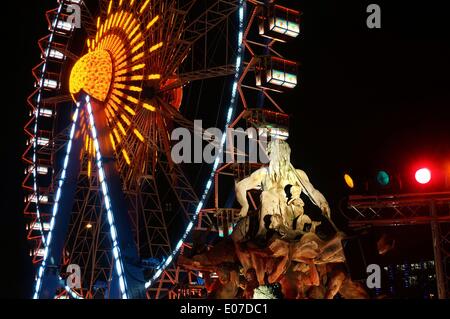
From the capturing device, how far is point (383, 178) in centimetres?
1291

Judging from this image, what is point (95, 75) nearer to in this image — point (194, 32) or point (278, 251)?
point (194, 32)

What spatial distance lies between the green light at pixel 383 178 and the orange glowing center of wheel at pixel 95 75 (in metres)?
10.4

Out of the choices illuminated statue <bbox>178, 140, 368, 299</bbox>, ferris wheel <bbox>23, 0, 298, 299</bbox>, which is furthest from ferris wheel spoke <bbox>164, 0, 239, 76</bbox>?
illuminated statue <bbox>178, 140, 368, 299</bbox>

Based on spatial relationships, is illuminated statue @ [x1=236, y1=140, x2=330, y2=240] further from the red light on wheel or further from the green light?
the red light on wheel

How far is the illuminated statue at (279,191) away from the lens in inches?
561

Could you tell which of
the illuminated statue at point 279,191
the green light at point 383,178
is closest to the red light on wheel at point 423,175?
the green light at point 383,178

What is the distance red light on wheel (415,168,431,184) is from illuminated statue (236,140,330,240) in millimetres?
2243

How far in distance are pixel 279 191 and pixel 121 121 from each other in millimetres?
8533

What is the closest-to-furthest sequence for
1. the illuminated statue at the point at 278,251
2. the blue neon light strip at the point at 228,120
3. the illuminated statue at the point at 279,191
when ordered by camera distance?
the illuminated statue at the point at 278,251
the illuminated statue at the point at 279,191
the blue neon light strip at the point at 228,120

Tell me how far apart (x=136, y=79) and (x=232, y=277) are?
9005mm

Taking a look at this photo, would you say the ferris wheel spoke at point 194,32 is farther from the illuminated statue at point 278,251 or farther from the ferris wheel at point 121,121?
the illuminated statue at point 278,251

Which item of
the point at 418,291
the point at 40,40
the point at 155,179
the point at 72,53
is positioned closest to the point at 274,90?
the point at 155,179

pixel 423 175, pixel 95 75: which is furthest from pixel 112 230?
pixel 423 175

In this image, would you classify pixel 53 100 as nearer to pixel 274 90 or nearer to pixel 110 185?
pixel 110 185
